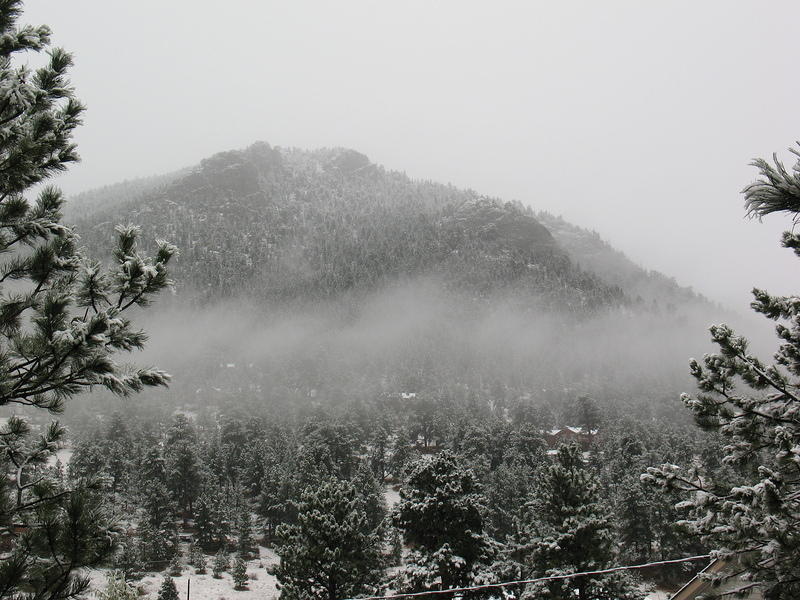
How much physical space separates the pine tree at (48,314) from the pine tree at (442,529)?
15.7 m

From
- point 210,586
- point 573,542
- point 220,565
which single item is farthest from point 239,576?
point 573,542

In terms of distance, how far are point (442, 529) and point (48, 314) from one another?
17679mm

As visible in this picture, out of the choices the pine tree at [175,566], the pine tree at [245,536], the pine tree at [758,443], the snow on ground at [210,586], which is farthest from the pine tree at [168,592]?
the pine tree at [758,443]

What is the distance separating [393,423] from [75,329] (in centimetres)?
9161

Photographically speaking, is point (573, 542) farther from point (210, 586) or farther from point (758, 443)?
point (210, 586)

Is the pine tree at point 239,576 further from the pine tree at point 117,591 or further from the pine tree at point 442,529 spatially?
the pine tree at point 442,529

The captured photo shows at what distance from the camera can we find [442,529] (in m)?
19.8

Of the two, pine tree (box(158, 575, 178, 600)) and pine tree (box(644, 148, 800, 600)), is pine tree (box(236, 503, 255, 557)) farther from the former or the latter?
pine tree (box(644, 148, 800, 600))

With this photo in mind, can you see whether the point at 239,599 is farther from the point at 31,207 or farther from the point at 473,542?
the point at 31,207

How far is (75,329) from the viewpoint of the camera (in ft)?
16.9

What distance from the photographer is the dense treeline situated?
65.9 feet

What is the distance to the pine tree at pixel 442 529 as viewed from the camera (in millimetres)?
18906

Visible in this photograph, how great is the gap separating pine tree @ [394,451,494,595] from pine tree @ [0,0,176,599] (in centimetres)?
1565

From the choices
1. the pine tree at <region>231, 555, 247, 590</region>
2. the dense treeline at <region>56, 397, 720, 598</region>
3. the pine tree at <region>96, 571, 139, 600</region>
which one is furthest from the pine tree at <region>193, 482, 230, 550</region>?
the pine tree at <region>96, 571, 139, 600</region>
